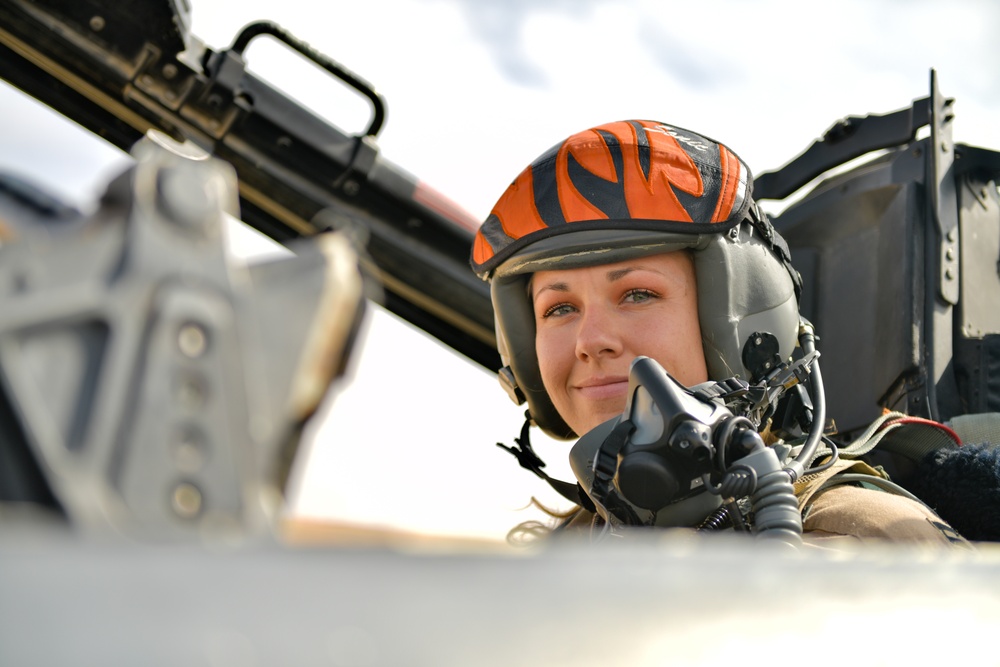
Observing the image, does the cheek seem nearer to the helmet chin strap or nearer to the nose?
the nose

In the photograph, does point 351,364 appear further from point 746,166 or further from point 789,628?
point 746,166

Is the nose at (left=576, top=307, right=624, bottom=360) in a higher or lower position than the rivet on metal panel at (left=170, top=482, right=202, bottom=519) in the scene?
higher

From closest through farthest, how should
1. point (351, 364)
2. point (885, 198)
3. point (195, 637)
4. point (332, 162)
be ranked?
point (195, 637)
point (351, 364)
point (885, 198)
point (332, 162)

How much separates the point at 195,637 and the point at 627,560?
0.16m

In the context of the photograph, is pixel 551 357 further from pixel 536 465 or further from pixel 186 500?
pixel 186 500

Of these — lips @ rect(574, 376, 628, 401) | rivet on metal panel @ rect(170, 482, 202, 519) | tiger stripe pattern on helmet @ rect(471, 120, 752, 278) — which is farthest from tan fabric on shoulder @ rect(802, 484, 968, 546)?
rivet on metal panel @ rect(170, 482, 202, 519)

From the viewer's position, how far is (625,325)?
5.58 feet

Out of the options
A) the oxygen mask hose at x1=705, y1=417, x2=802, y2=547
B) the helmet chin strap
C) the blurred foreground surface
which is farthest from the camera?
the helmet chin strap

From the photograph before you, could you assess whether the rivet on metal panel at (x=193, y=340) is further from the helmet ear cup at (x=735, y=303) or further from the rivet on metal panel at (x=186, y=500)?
the helmet ear cup at (x=735, y=303)

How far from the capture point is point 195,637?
33 centimetres

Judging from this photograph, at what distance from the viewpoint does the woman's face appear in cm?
170

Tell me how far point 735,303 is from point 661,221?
19 centimetres

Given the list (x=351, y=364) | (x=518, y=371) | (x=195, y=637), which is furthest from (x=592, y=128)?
(x=195, y=637)

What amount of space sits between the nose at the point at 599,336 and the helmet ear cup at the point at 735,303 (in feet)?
0.51
